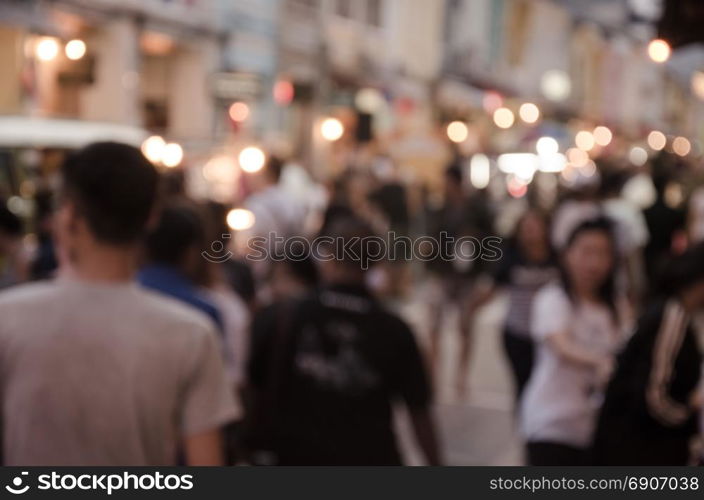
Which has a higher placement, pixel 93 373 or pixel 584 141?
pixel 584 141

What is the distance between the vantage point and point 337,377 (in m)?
3.85

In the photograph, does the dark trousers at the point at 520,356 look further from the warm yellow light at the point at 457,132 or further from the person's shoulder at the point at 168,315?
the warm yellow light at the point at 457,132

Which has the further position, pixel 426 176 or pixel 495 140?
pixel 495 140

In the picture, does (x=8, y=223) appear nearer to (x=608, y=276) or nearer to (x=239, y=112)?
(x=608, y=276)

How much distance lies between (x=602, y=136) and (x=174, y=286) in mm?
29784

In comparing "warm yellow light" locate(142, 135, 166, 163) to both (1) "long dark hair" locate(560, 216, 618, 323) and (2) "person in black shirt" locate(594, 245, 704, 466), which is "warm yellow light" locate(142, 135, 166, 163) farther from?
(2) "person in black shirt" locate(594, 245, 704, 466)

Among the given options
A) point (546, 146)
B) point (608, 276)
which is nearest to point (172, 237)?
point (608, 276)

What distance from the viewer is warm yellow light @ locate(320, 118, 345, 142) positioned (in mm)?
17891

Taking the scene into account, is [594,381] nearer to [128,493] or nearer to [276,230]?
[128,493]

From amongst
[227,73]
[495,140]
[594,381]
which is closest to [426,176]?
[227,73]

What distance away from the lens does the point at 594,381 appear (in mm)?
4707

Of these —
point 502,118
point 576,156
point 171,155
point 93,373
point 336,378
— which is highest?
point 502,118

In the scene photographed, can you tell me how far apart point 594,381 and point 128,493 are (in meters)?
2.47

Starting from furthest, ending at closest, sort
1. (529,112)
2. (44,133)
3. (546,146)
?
(529,112) < (546,146) < (44,133)
